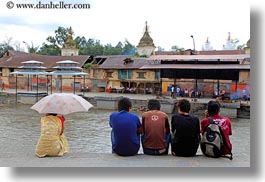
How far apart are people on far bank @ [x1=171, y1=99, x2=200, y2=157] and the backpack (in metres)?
0.11

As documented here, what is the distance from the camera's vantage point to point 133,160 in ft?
13.8

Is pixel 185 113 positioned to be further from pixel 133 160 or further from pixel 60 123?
pixel 60 123

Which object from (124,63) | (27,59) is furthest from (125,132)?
(27,59)

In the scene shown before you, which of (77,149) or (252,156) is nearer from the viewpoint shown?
(252,156)

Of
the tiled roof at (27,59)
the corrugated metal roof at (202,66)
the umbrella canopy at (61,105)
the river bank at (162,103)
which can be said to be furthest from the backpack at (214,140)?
the tiled roof at (27,59)

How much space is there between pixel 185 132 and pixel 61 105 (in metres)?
1.63

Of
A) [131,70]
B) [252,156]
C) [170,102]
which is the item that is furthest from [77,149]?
[131,70]

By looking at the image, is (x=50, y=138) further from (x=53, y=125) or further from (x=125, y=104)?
(x=125, y=104)

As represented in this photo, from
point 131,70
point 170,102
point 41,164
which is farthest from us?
point 131,70

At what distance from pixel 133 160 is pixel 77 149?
16.6 ft

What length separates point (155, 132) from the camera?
4465 millimetres

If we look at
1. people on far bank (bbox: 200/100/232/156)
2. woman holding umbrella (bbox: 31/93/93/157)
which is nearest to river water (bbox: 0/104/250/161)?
woman holding umbrella (bbox: 31/93/93/157)

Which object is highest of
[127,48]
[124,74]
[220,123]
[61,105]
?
[127,48]

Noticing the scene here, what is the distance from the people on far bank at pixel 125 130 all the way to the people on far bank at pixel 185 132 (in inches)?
18.4
